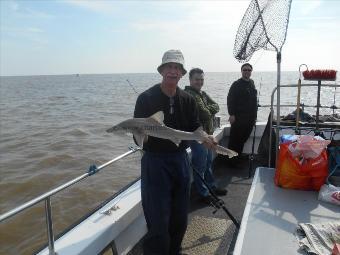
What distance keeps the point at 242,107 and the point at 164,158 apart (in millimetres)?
3963

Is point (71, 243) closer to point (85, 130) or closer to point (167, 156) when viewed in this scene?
point (167, 156)

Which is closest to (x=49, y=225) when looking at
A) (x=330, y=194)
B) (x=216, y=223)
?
(x=216, y=223)

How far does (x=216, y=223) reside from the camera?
4.68 metres

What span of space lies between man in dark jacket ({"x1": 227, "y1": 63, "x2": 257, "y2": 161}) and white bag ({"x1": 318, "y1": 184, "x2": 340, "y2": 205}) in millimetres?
3273

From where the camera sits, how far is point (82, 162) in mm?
11648

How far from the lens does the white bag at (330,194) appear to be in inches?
142

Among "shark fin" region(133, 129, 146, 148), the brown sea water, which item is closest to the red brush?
"shark fin" region(133, 129, 146, 148)

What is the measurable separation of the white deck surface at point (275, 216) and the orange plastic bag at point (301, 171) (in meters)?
0.08

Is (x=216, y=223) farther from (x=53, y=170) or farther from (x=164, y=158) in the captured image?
(x=53, y=170)

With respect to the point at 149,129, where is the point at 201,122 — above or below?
below

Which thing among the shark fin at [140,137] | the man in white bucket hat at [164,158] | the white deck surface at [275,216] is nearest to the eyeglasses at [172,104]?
the man in white bucket hat at [164,158]

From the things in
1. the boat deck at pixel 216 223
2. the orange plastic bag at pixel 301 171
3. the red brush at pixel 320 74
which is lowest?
the boat deck at pixel 216 223

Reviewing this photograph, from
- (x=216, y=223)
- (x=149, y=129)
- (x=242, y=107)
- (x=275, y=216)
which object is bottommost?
(x=216, y=223)

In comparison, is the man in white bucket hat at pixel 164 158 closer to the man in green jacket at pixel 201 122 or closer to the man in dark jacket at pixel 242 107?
the man in green jacket at pixel 201 122
